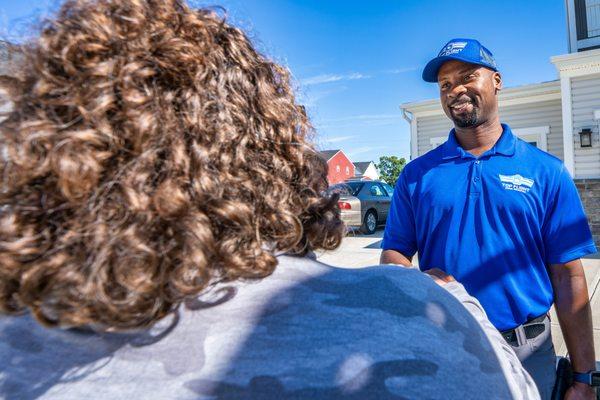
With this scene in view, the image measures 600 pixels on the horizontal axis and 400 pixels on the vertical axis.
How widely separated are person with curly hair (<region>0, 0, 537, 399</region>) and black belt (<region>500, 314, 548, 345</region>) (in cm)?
123

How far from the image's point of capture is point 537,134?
11.0m

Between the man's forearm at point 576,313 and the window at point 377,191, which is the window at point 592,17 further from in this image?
the man's forearm at point 576,313

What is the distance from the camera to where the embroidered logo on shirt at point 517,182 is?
1938 mm

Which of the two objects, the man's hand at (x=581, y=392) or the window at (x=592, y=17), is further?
the window at (x=592, y=17)

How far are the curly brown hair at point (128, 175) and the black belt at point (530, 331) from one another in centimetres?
146

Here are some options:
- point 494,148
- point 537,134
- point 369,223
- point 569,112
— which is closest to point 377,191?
point 369,223

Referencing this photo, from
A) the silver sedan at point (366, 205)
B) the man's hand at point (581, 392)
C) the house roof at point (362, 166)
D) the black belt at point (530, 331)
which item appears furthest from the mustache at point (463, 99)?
the house roof at point (362, 166)

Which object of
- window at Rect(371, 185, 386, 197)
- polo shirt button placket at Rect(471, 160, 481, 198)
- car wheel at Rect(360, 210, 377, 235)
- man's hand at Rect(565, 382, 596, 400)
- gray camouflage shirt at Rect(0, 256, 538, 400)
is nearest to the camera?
gray camouflage shirt at Rect(0, 256, 538, 400)

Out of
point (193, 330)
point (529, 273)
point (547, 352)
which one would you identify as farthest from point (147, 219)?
point (547, 352)

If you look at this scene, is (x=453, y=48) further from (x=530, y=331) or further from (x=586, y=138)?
(x=586, y=138)

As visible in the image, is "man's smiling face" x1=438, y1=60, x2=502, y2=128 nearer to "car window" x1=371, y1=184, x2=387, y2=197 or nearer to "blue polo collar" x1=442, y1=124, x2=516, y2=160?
"blue polo collar" x1=442, y1=124, x2=516, y2=160

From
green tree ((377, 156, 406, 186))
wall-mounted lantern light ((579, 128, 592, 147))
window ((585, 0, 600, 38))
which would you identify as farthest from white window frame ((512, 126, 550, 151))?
green tree ((377, 156, 406, 186))

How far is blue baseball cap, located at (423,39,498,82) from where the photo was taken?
216cm

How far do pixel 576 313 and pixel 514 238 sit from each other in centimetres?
41
